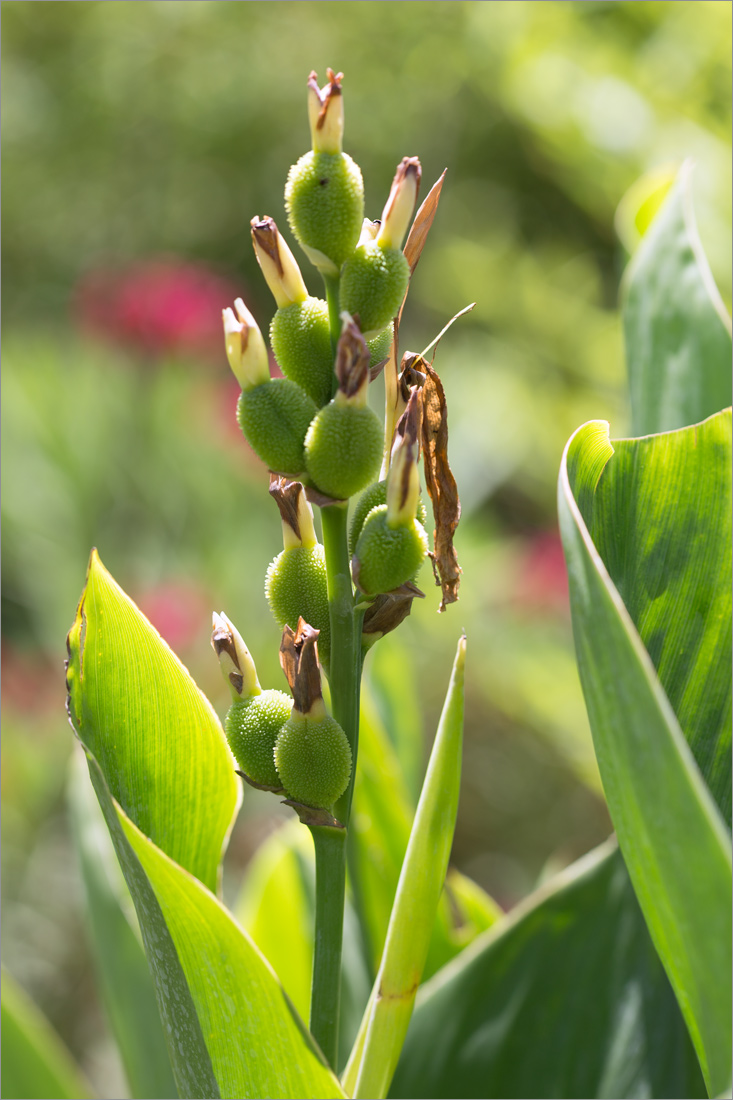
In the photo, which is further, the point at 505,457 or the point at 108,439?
the point at 505,457

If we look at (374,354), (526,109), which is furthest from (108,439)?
(374,354)

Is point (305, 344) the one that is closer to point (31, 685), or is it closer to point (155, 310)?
point (31, 685)

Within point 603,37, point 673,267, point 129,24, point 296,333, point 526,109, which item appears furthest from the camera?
point 129,24

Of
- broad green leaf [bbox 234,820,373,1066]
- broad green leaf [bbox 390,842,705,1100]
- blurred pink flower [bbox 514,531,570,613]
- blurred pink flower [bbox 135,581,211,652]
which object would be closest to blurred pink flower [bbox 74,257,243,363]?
blurred pink flower [bbox 135,581,211,652]

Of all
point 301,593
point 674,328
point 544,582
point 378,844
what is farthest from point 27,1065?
point 544,582

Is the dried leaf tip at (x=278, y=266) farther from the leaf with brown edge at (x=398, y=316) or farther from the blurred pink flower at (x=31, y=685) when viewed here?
the blurred pink flower at (x=31, y=685)

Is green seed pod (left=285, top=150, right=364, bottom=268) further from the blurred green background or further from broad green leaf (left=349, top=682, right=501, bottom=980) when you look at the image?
the blurred green background

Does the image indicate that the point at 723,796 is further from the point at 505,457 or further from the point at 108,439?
the point at 505,457

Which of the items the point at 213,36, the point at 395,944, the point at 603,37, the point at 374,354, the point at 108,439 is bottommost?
the point at 395,944

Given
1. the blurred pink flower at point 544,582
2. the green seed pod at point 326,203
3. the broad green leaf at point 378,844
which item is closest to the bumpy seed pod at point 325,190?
the green seed pod at point 326,203
